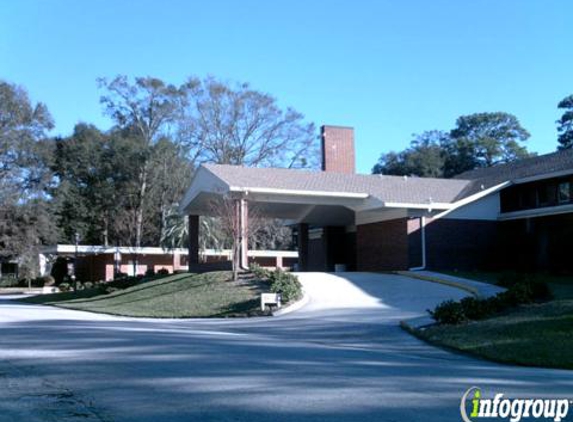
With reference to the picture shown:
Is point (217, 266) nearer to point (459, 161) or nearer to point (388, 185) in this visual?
point (388, 185)

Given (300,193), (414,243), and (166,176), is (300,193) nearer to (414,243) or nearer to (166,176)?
(414,243)

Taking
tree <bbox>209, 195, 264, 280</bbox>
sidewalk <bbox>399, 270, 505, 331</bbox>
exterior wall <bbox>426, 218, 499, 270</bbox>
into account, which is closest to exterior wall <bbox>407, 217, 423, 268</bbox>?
exterior wall <bbox>426, 218, 499, 270</bbox>

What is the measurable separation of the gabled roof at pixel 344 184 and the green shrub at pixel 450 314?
49.2 feet

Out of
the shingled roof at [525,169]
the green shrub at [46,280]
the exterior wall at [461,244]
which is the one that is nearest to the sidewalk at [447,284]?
the exterior wall at [461,244]

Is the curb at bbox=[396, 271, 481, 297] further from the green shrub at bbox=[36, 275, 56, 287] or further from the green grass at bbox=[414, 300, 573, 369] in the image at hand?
the green shrub at bbox=[36, 275, 56, 287]

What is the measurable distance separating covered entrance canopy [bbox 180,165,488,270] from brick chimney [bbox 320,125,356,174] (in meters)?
3.71

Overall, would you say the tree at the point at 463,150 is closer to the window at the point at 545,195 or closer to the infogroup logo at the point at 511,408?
the window at the point at 545,195

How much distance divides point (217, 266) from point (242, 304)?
8.54 meters

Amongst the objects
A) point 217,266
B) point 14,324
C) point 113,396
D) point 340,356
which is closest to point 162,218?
point 217,266

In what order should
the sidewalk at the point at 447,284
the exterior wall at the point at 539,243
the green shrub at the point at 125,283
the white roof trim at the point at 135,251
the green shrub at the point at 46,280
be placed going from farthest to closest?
the green shrub at the point at 46,280 < the white roof trim at the point at 135,251 < the green shrub at the point at 125,283 < the exterior wall at the point at 539,243 < the sidewalk at the point at 447,284

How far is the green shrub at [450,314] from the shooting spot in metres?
17.8

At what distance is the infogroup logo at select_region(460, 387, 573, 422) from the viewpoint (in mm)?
A: 7500

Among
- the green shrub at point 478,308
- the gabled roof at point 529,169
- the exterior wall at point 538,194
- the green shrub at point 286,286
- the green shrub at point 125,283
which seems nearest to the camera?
the green shrub at point 478,308

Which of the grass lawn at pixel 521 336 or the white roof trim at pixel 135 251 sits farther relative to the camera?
the white roof trim at pixel 135 251
